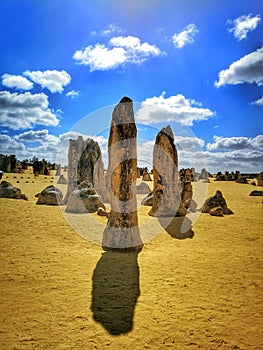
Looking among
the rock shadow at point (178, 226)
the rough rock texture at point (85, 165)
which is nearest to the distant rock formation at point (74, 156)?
the rough rock texture at point (85, 165)

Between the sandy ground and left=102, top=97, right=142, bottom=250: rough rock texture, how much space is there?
686 mm

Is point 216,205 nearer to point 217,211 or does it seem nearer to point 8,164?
point 217,211

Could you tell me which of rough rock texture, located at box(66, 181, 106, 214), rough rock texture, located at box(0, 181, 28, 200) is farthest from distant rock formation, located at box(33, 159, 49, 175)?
rough rock texture, located at box(66, 181, 106, 214)

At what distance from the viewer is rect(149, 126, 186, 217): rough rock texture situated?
605 inches

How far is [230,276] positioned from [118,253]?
3.67 m

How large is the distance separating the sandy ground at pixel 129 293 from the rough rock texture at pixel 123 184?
686 millimetres

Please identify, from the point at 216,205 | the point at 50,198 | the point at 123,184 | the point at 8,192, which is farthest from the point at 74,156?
the point at 123,184

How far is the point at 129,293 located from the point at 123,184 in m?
4.59

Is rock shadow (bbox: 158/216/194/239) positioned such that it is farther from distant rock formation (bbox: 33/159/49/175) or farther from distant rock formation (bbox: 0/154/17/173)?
distant rock formation (bbox: 0/154/17/173)

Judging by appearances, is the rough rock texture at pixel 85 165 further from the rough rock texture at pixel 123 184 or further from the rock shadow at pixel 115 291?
the rock shadow at pixel 115 291

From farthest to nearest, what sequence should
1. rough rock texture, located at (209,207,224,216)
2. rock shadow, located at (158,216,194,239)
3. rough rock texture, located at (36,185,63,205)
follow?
rough rock texture, located at (36,185,63,205) < rough rock texture, located at (209,207,224,216) < rock shadow, located at (158,216,194,239)

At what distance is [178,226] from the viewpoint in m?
13.1

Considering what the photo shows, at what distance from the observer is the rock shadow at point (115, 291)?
494cm

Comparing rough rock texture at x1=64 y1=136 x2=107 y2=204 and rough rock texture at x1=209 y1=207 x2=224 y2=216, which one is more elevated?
rough rock texture at x1=64 y1=136 x2=107 y2=204
